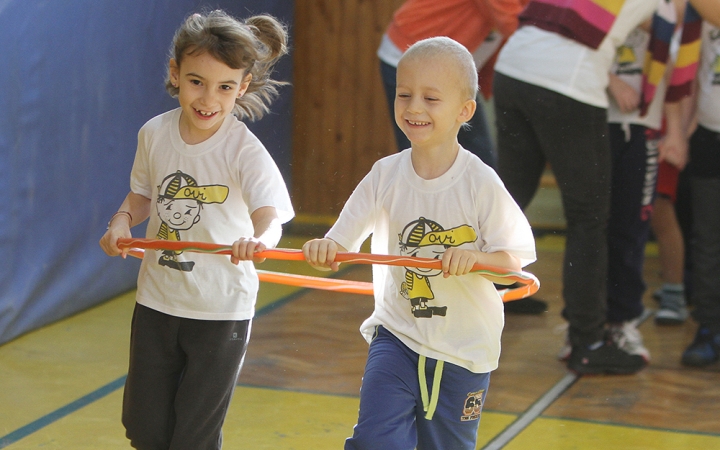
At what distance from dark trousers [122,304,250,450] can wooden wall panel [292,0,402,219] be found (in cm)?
66

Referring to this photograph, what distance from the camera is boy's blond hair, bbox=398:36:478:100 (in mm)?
1996

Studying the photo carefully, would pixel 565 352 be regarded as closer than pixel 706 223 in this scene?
Yes

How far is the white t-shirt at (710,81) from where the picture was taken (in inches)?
142

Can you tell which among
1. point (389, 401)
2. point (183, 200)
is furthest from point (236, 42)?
point (389, 401)

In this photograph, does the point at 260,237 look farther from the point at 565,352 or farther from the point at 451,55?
the point at 565,352

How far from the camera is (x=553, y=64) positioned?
310 centimetres

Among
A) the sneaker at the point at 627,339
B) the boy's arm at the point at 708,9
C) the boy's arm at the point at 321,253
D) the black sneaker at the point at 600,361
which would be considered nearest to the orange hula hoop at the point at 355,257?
the boy's arm at the point at 321,253

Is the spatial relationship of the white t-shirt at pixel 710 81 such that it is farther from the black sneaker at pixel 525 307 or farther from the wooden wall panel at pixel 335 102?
the wooden wall panel at pixel 335 102

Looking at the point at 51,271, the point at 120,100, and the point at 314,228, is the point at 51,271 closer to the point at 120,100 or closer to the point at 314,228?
the point at 120,100

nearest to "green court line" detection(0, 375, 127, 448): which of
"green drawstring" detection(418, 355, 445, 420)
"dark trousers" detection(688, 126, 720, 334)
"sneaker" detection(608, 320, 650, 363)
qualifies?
"green drawstring" detection(418, 355, 445, 420)

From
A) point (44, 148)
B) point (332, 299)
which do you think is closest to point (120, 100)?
point (44, 148)

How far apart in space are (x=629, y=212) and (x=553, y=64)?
0.78 m

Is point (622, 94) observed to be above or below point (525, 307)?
above

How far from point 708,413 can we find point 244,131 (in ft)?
6.30
